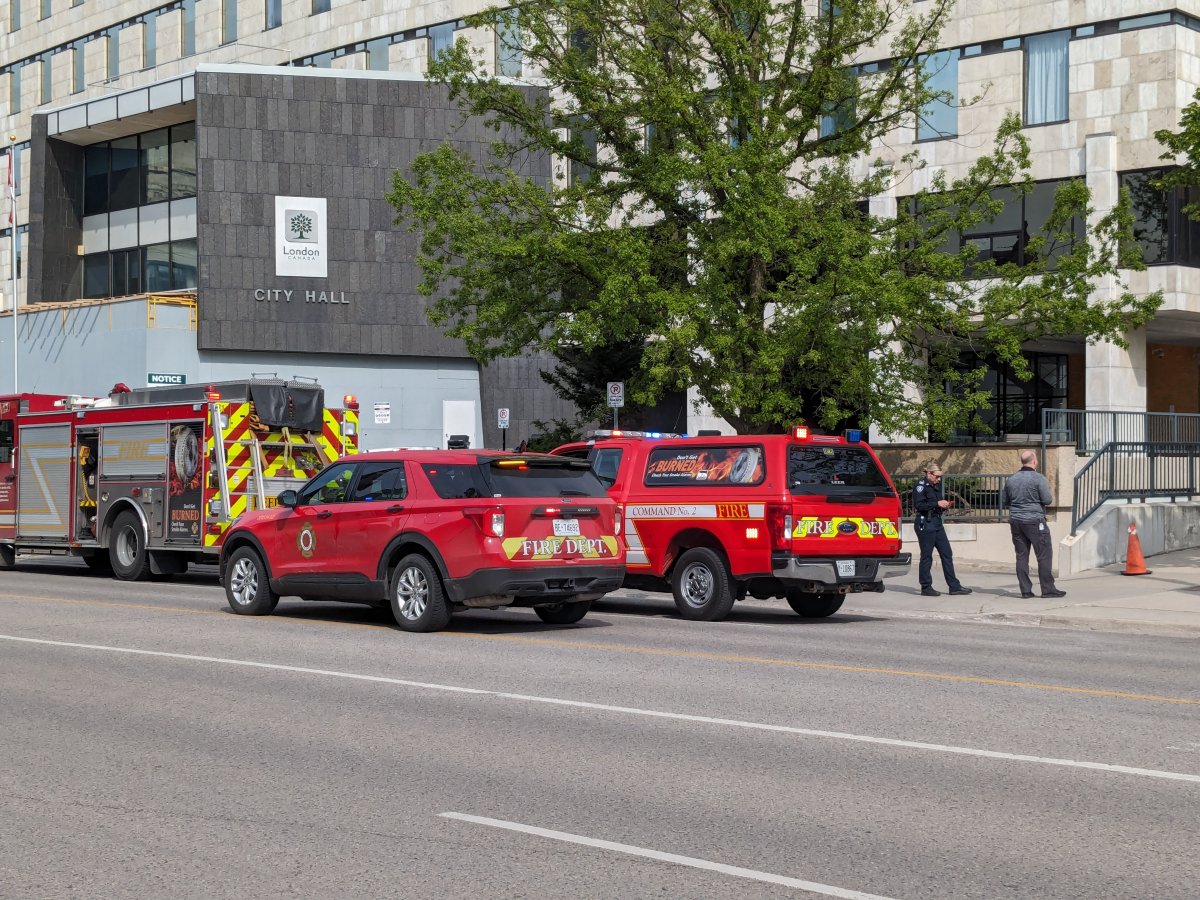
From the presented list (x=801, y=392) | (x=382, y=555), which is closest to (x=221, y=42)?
(x=801, y=392)

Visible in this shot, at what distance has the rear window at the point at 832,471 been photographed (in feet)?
54.2

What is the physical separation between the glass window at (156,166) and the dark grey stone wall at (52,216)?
363cm

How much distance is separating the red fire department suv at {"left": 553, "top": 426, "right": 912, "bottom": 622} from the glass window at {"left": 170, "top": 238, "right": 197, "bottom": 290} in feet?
103

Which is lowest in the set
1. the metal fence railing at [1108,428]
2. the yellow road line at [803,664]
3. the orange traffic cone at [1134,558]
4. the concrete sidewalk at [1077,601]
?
the concrete sidewalk at [1077,601]

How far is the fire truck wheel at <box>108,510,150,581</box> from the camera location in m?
22.9

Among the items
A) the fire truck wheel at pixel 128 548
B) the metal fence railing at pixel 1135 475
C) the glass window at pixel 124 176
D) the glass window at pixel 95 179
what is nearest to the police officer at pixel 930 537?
the metal fence railing at pixel 1135 475

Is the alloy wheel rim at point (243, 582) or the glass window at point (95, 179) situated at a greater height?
the glass window at point (95, 179)

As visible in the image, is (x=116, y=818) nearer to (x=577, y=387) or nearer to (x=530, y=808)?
(x=530, y=808)

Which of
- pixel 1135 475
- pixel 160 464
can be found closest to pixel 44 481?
pixel 160 464

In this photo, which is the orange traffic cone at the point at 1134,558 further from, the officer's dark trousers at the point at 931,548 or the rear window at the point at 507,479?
the rear window at the point at 507,479

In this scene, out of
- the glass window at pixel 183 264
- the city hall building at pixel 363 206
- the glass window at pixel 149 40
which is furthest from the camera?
the glass window at pixel 149 40

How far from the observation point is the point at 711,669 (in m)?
12.3

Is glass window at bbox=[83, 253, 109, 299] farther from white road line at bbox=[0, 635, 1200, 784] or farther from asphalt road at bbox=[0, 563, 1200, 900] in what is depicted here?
white road line at bbox=[0, 635, 1200, 784]

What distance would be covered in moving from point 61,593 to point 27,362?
29.4 m
